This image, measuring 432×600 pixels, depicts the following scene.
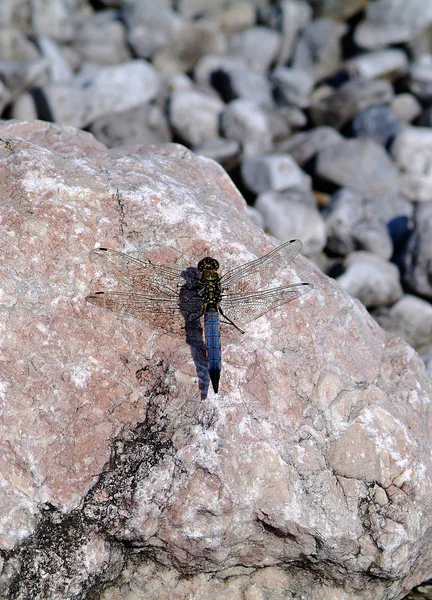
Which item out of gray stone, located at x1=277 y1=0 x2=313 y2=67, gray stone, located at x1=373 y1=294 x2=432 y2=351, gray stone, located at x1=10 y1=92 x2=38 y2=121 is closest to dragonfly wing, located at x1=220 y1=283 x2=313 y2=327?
gray stone, located at x1=373 y1=294 x2=432 y2=351

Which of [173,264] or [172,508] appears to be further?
[173,264]

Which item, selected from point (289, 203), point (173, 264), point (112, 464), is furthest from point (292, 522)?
point (289, 203)

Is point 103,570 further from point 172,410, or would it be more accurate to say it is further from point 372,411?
point 372,411

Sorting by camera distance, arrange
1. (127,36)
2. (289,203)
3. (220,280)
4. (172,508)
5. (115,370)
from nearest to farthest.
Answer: (172,508), (115,370), (220,280), (289,203), (127,36)

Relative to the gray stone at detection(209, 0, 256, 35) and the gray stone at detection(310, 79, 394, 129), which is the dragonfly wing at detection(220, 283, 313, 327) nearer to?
the gray stone at detection(310, 79, 394, 129)

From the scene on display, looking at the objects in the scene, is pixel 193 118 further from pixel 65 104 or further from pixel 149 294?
pixel 149 294

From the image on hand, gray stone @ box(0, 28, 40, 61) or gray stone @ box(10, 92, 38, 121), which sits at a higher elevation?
gray stone @ box(0, 28, 40, 61)

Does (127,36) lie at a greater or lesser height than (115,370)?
lesser

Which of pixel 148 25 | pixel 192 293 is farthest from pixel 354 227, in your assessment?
pixel 148 25
